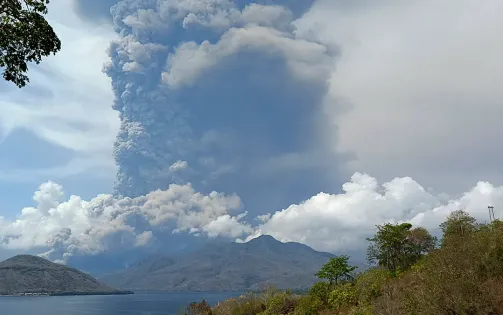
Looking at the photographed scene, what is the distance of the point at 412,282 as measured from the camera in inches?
1693

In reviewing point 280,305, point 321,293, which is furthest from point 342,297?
point 280,305

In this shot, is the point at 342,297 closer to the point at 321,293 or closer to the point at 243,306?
the point at 321,293

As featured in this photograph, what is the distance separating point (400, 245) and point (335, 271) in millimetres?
20143

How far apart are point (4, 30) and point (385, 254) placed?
7441 cm

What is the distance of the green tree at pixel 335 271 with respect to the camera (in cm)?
6250

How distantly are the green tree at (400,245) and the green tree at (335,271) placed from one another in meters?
14.3

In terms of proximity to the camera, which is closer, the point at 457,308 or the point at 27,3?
the point at 27,3

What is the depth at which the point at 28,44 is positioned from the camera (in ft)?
64.2

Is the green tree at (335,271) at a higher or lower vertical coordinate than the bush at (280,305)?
higher

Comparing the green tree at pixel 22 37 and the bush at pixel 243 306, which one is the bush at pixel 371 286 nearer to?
the bush at pixel 243 306

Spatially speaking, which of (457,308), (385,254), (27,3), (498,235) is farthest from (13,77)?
(385,254)

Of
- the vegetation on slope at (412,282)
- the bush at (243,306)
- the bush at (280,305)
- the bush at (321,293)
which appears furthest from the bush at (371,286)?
the bush at (243,306)

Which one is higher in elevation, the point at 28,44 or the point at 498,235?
the point at 28,44

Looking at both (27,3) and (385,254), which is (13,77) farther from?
(385,254)
